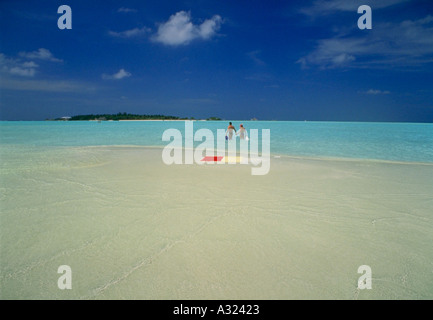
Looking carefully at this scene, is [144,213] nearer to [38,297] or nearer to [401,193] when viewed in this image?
[38,297]

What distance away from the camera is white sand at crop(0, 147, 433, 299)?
3.00 meters

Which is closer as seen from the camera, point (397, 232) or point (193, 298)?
point (193, 298)

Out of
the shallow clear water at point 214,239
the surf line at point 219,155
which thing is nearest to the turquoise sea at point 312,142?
the surf line at point 219,155

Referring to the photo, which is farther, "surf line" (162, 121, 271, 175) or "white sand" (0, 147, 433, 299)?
"surf line" (162, 121, 271, 175)

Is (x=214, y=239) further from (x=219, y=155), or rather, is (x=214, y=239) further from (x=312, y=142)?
(x=312, y=142)

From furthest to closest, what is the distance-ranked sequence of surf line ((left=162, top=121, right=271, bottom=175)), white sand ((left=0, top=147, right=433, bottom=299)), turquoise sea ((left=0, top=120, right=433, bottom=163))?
turquoise sea ((left=0, top=120, right=433, bottom=163)) → surf line ((left=162, top=121, right=271, bottom=175)) → white sand ((left=0, top=147, right=433, bottom=299))

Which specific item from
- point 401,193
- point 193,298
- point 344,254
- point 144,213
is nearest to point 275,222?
point 344,254

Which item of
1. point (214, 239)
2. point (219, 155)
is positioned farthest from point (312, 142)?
point (214, 239)

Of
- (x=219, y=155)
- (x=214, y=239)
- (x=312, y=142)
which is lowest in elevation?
(x=214, y=239)

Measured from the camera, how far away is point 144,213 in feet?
17.1

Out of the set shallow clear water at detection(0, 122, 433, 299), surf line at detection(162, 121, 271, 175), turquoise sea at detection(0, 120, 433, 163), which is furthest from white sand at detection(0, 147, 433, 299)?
turquoise sea at detection(0, 120, 433, 163)

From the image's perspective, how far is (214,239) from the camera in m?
4.14

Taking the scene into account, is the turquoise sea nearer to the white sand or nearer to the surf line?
the surf line
